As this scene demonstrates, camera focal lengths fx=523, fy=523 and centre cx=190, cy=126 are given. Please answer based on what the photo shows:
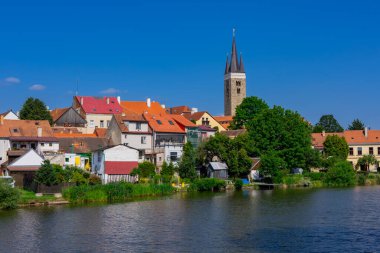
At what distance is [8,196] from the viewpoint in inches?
1773

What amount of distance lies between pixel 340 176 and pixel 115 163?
31279 millimetres

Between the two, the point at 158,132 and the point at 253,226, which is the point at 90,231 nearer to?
the point at 253,226

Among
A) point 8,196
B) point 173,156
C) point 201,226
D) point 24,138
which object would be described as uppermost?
point 24,138

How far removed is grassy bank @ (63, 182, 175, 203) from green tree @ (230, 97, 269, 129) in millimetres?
42119

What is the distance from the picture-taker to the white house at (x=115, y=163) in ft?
205

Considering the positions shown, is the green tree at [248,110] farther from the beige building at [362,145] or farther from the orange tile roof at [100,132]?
the orange tile roof at [100,132]

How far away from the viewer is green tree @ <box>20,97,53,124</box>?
8569 centimetres

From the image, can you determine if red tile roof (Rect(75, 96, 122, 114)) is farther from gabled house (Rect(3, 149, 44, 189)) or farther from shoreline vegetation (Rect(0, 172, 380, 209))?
shoreline vegetation (Rect(0, 172, 380, 209))

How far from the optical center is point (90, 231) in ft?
114

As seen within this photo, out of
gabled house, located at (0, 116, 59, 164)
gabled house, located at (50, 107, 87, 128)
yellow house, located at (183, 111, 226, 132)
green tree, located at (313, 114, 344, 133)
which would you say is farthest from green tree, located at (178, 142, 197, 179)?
green tree, located at (313, 114, 344, 133)

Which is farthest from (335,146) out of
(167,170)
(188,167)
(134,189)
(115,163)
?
(134,189)

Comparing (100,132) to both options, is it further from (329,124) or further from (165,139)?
(329,124)

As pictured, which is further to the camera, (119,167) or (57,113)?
(57,113)

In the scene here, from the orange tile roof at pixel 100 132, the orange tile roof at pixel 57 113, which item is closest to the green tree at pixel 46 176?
the orange tile roof at pixel 100 132
